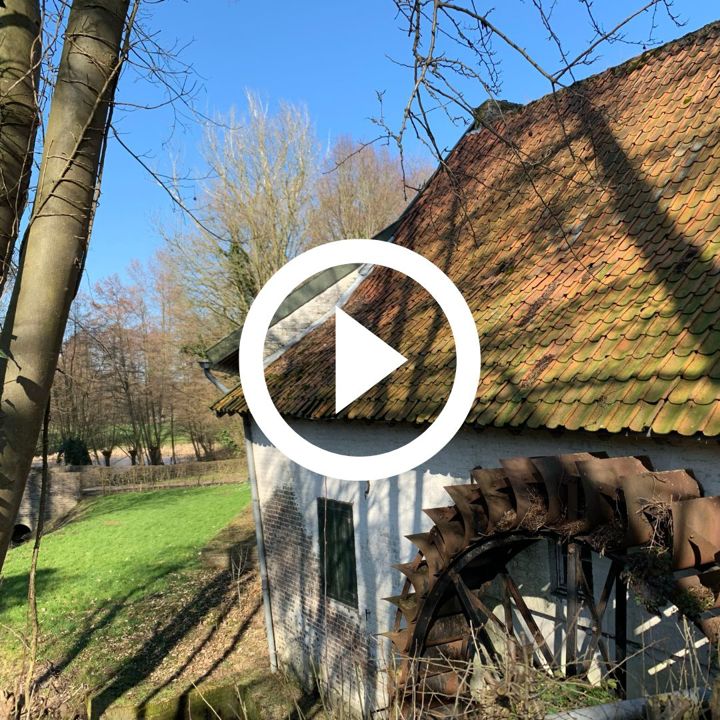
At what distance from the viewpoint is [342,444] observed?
24.4 feet

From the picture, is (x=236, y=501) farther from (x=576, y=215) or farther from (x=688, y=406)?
(x=688, y=406)

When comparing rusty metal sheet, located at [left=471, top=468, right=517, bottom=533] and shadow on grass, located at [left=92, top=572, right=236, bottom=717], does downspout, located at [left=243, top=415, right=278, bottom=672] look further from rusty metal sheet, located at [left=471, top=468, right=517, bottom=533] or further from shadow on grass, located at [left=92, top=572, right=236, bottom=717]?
rusty metal sheet, located at [left=471, top=468, right=517, bottom=533]

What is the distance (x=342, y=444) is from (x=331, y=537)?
1529mm

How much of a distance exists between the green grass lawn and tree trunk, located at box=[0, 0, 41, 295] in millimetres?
9624

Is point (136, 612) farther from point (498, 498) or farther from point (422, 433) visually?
point (498, 498)

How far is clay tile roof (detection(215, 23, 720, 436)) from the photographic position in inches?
175

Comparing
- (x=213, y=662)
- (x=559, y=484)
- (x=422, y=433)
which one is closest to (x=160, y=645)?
(x=213, y=662)

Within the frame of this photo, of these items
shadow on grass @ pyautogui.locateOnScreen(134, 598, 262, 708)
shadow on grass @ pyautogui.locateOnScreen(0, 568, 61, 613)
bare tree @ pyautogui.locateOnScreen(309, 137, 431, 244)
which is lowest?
shadow on grass @ pyautogui.locateOnScreen(134, 598, 262, 708)

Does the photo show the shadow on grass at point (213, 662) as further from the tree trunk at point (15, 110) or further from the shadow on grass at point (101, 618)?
the tree trunk at point (15, 110)

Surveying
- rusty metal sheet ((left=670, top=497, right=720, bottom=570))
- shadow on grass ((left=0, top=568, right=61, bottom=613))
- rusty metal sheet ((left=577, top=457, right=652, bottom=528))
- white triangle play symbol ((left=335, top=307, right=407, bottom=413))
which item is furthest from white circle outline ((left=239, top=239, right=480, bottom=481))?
shadow on grass ((left=0, top=568, right=61, bottom=613))

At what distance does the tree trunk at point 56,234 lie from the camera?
2.21 meters

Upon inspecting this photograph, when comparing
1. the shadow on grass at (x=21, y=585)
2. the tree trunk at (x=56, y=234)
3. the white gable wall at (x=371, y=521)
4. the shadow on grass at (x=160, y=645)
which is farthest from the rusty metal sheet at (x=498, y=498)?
the shadow on grass at (x=21, y=585)

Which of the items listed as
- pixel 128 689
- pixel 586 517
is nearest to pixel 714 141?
pixel 586 517

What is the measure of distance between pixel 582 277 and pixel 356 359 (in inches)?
119
